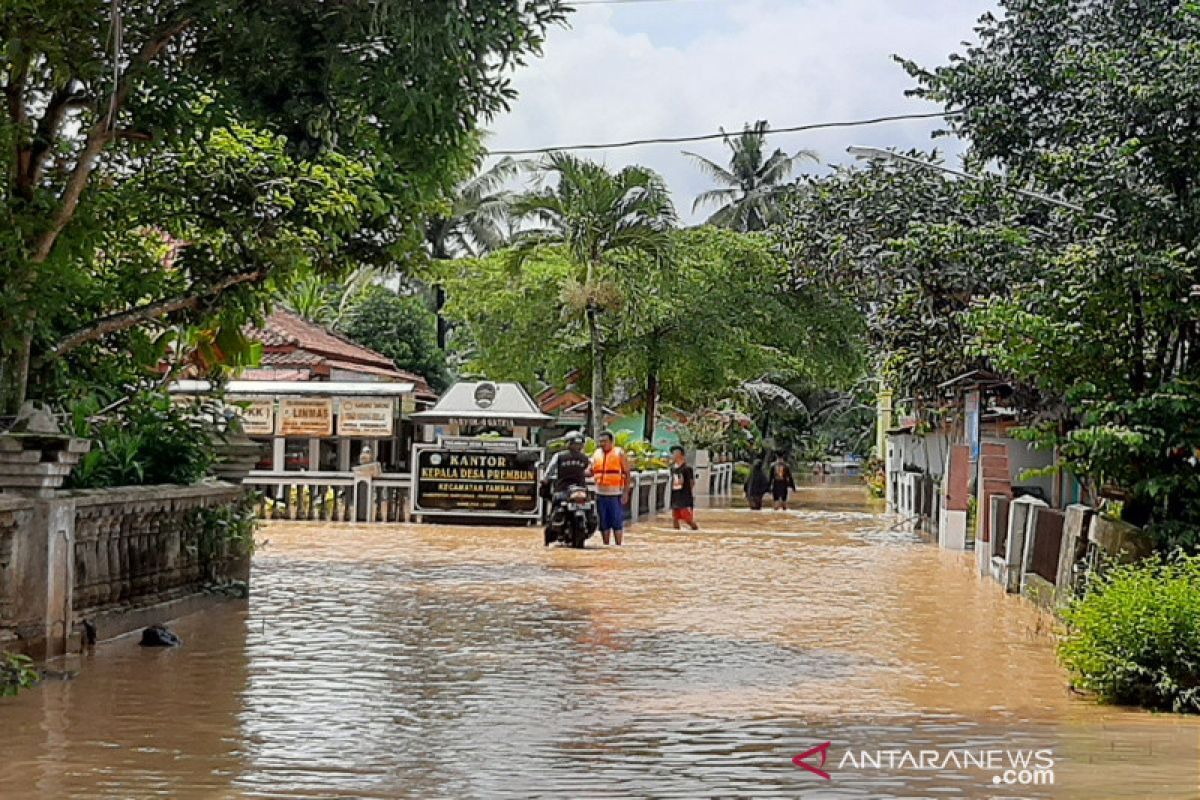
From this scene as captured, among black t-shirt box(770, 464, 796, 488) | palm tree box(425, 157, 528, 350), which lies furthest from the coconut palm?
black t-shirt box(770, 464, 796, 488)

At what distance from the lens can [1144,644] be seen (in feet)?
32.9

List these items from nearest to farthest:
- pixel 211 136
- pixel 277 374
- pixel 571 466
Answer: pixel 211 136
pixel 571 466
pixel 277 374

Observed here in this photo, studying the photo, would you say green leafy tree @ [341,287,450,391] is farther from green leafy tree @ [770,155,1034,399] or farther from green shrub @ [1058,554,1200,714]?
green shrub @ [1058,554,1200,714]

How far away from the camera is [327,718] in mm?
9500

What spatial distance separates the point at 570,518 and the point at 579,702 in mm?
13911

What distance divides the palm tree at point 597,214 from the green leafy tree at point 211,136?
1676 centimetres

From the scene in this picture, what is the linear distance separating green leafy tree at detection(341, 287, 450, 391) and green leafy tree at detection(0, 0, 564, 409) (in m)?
32.6

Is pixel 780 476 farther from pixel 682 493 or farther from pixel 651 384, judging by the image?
pixel 682 493

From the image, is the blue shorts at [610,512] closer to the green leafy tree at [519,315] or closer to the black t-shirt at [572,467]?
the black t-shirt at [572,467]

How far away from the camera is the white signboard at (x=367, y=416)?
30.0 meters

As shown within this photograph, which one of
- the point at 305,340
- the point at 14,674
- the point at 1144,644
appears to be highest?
the point at 305,340

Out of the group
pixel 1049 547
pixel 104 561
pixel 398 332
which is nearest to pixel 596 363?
pixel 398 332

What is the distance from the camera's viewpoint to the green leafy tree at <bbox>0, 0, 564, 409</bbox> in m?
12.3

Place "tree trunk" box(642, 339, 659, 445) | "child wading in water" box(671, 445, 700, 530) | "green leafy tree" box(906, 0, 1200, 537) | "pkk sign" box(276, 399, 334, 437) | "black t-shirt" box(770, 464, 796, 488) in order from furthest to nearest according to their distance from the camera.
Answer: "black t-shirt" box(770, 464, 796, 488) < "tree trunk" box(642, 339, 659, 445) < "pkk sign" box(276, 399, 334, 437) < "child wading in water" box(671, 445, 700, 530) < "green leafy tree" box(906, 0, 1200, 537)
